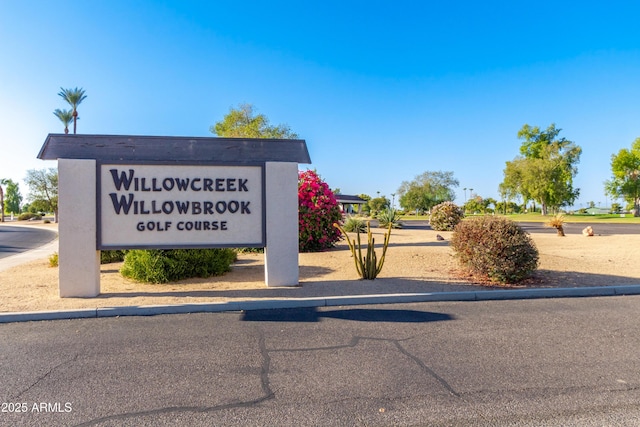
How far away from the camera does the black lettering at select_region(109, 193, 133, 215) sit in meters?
7.54

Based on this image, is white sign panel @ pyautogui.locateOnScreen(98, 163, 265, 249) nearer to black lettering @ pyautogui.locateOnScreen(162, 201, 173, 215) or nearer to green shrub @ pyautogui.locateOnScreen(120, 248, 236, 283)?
black lettering @ pyautogui.locateOnScreen(162, 201, 173, 215)

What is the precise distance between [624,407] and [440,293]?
4.06m

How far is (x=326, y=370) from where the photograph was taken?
13.3 ft

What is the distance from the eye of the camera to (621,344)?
4816 mm

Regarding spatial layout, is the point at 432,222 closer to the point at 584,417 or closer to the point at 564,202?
the point at 584,417

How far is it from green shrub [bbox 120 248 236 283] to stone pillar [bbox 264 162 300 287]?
6.29 ft

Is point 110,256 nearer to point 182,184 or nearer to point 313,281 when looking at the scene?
point 182,184

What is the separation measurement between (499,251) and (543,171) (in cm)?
5935

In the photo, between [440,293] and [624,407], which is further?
[440,293]

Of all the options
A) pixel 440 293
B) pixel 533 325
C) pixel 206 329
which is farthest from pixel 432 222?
pixel 206 329

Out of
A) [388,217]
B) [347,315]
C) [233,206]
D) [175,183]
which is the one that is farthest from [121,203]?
[388,217]

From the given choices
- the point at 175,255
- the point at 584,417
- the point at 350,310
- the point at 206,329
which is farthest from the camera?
the point at 175,255

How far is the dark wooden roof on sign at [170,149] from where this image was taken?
740cm

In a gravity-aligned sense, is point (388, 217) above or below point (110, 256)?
above
